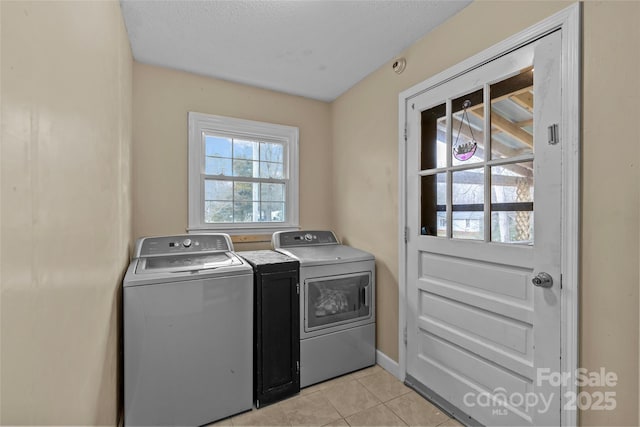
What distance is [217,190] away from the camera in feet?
9.18

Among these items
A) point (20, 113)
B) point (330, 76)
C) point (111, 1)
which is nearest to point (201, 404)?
point (20, 113)

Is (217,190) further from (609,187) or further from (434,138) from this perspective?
(609,187)

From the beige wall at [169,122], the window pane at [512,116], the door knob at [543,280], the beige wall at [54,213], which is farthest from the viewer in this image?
the beige wall at [169,122]

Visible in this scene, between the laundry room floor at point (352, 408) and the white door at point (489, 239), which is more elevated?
the white door at point (489, 239)

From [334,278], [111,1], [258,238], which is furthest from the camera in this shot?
[258,238]

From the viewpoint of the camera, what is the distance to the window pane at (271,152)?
9.88 ft

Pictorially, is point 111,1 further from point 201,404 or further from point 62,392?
point 201,404

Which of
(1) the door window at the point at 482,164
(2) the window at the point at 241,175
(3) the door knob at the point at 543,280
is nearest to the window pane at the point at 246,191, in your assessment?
(2) the window at the point at 241,175

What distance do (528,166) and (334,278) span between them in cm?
150

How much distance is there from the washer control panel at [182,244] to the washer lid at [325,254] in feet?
1.73

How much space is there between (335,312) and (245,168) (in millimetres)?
1666

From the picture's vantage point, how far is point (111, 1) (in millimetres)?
1454

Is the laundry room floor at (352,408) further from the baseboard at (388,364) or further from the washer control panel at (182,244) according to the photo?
the washer control panel at (182,244)

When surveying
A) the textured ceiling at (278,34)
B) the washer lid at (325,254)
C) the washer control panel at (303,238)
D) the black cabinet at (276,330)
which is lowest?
the black cabinet at (276,330)
